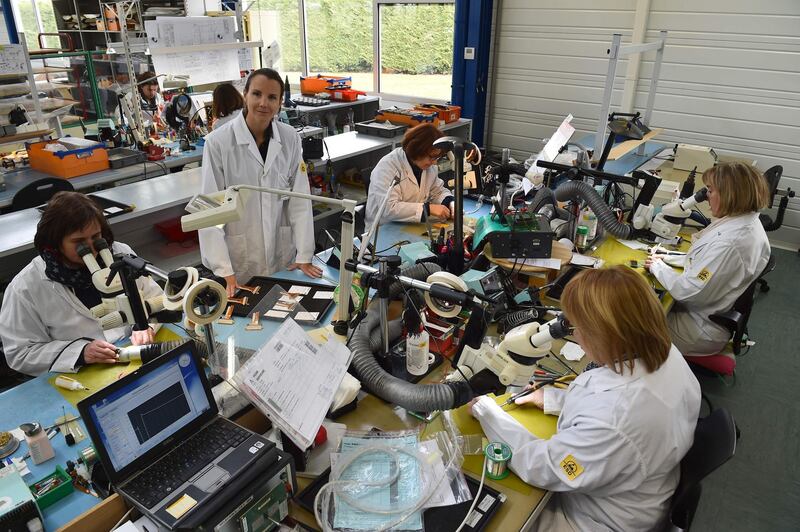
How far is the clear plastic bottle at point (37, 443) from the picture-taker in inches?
55.8

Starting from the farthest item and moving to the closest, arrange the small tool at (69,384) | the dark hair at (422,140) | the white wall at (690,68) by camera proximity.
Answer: the white wall at (690,68)
the dark hair at (422,140)
the small tool at (69,384)

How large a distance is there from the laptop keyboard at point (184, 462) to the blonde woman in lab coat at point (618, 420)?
76 centimetres

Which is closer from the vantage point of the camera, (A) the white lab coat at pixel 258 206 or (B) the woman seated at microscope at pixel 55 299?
(B) the woman seated at microscope at pixel 55 299

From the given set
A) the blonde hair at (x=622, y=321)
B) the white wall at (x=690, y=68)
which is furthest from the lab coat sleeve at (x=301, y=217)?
the white wall at (x=690, y=68)

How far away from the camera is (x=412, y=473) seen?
54.5 inches

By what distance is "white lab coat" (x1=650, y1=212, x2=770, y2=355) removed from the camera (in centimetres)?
247

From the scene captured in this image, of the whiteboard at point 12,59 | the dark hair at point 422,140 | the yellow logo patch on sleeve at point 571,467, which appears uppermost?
the whiteboard at point 12,59

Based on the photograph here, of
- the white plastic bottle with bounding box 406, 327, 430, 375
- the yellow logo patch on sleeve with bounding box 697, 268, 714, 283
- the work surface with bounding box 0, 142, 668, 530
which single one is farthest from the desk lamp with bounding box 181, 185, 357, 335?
the yellow logo patch on sleeve with bounding box 697, 268, 714, 283

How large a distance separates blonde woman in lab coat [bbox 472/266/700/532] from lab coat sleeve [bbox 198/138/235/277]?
1.54 meters

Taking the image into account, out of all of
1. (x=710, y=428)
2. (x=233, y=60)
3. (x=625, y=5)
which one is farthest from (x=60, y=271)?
(x=625, y=5)

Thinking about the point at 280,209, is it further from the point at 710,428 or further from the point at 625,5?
the point at 625,5

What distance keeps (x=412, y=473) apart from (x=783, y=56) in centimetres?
508

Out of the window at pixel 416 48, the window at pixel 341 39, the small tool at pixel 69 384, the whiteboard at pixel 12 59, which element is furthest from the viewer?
the window at pixel 341 39

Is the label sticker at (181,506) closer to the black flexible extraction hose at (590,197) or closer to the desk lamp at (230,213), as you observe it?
the desk lamp at (230,213)
